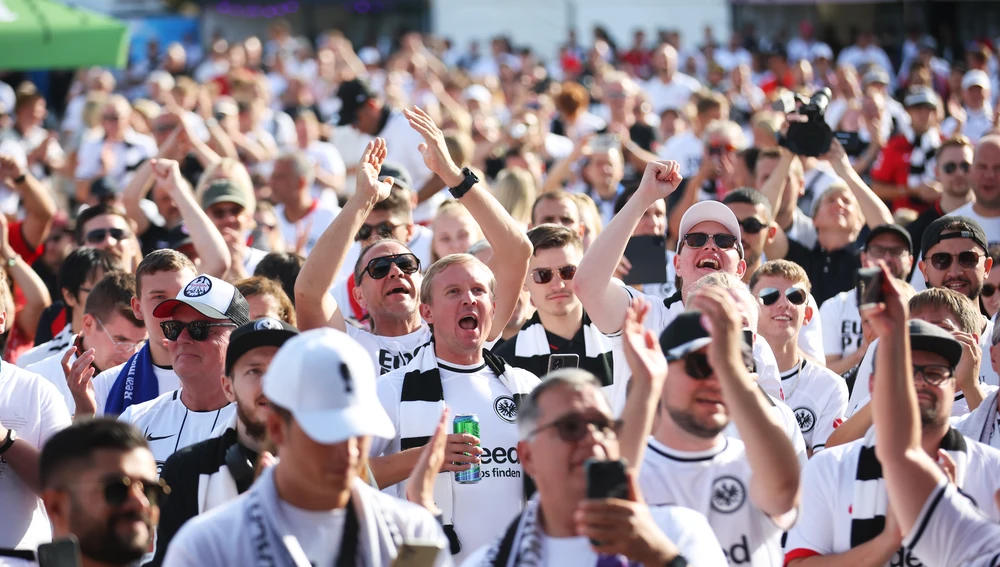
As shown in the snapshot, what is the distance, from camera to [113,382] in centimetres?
538

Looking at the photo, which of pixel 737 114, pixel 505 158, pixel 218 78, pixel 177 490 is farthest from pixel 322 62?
pixel 177 490

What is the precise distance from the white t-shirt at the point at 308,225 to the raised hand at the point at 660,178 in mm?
4003

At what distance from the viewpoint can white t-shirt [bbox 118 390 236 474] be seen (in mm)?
4574

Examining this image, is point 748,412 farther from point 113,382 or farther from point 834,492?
point 113,382

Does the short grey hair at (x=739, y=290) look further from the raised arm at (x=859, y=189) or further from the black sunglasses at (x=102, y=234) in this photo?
the black sunglasses at (x=102, y=234)

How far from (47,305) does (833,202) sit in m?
4.89

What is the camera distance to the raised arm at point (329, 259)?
5062 millimetres

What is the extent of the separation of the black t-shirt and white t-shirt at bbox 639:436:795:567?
4217 millimetres

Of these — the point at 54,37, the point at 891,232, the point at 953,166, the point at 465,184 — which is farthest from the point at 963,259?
the point at 54,37

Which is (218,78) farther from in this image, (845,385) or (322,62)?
(845,385)

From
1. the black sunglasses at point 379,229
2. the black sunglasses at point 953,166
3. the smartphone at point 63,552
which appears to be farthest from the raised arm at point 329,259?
the black sunglasses at point 953,166

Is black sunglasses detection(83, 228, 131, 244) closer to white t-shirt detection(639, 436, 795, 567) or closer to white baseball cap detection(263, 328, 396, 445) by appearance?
white baseball cap detection(263, 328, 396, 445)

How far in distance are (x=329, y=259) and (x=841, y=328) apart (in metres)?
3.28

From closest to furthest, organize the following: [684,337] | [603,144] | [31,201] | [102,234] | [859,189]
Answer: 1. [684,337]
2. [102,234]
3. [859,189]
4. [31,201]
5. [603,144]
